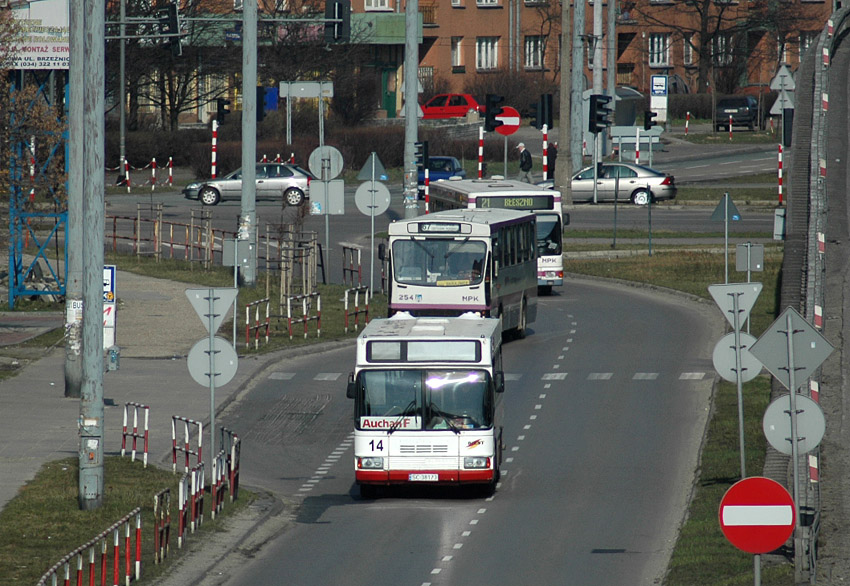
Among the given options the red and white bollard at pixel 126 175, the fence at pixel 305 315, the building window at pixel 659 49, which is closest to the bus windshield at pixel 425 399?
the fence at pixel 305 315

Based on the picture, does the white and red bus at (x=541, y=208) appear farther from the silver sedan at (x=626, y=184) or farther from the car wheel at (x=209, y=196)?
the car wheel at (x=209, y=196)

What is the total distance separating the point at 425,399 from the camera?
1736 cm

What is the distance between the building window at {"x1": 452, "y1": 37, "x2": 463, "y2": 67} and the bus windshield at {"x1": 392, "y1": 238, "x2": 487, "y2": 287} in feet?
214

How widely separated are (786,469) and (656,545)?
2.25 metres

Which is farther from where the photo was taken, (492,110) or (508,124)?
(508,124)

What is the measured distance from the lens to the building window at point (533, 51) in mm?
93125

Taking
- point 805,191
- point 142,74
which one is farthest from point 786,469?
point 142,74

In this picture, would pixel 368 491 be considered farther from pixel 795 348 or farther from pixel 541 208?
pixel 541 208

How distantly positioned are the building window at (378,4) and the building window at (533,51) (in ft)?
29.7

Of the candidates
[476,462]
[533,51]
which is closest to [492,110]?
[476,462]

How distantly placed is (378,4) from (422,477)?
251ft

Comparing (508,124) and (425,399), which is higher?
(508,124)

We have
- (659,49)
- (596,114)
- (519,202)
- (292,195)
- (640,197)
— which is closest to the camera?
(519,202)

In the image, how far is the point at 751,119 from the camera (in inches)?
3046
